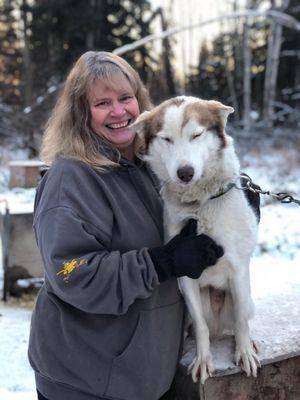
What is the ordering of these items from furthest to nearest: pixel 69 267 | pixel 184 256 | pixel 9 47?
pixel 9 47 < pixel 184 256 < pixel 69 267

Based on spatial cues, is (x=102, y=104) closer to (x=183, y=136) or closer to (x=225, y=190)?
(x=183, y=136)

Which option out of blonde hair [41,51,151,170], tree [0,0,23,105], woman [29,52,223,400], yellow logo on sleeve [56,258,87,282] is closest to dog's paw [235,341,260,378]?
woman [29,52,223,400]

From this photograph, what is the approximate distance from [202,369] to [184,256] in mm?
561

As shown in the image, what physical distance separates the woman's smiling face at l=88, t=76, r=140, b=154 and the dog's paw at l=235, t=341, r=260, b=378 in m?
1.03

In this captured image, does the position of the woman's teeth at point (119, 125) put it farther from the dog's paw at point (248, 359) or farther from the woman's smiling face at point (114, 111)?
the dog's paw at point (248, 359)

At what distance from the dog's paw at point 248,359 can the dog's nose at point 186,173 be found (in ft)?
2.63

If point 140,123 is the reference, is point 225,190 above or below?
below

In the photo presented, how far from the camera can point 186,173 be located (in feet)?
6.20

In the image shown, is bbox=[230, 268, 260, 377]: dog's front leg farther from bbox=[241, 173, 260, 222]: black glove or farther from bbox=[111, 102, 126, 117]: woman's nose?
bbox=[111, 102, 126, 117]: woman's nose

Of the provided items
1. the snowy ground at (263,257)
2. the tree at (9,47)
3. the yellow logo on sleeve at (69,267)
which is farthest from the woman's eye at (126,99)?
the tree at (9,47)

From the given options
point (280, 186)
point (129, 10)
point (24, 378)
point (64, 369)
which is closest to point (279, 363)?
point (64, 369)

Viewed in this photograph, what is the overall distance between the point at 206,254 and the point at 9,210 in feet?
12.4

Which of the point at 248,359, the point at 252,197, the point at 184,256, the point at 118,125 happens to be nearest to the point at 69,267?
the point at 184,256

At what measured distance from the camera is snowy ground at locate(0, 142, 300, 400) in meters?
3.30
